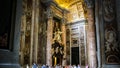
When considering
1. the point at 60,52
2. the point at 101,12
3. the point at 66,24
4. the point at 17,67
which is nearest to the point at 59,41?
the point at 60,52

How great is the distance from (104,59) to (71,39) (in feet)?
38.7

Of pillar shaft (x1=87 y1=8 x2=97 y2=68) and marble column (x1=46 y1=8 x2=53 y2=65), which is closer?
pillar shaft (x1=87 y1=8 x2=97 y2=68)

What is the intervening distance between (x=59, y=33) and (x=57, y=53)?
92.3 inches

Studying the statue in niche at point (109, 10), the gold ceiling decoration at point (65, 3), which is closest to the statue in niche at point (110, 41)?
the statue in niche at point (109, 10)

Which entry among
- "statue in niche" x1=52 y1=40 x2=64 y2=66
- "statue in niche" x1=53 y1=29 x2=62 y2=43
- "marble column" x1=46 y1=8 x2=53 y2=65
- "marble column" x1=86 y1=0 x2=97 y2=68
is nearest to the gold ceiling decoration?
"statue in niche" x1=53 y1=29 x2=62 y2=43

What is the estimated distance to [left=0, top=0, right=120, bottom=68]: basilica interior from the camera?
555 cm

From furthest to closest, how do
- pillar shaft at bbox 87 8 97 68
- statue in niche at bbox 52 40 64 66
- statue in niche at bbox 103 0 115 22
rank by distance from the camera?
statue in niche at bbox 52 40 64 66
pillar shaft at bbox 87 8 97 68
statue in niche at bbox 103 0 115 22

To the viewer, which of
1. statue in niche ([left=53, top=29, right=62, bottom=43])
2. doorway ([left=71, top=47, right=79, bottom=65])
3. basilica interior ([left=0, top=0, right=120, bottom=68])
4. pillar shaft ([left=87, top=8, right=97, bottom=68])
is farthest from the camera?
doorway ([left=71, top=47, right=79, bottom=65])

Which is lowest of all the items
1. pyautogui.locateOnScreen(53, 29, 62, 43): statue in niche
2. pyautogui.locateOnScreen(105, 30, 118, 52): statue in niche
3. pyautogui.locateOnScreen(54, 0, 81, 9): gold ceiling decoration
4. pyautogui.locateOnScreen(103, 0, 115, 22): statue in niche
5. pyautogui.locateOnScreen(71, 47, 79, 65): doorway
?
pyautogui.locateOnScreen(71, 47, 79, 65): doorway

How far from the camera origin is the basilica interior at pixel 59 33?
555 centimetres

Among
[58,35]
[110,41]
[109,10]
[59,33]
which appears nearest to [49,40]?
[58,35]

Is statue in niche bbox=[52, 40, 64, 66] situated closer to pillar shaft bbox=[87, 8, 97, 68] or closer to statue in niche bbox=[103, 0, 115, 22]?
pillar shaft bbox=[87, 8, 97, 68]

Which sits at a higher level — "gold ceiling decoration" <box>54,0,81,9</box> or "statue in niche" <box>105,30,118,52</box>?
"gold ceiling decoration" <box>54,0,81,9</box>

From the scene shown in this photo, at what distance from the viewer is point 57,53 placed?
17766mm
